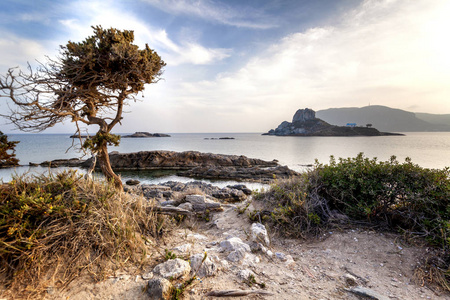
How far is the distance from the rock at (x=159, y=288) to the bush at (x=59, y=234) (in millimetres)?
672

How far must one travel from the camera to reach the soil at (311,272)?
2.74m

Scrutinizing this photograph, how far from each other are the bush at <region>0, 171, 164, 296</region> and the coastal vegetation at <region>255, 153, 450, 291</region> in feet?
11.9

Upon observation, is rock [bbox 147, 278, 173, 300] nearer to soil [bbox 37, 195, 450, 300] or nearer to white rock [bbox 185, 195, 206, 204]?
soil [bbox 37, 195, 450, 300]

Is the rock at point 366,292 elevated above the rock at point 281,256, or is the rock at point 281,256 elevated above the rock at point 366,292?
the rock at point 366,292

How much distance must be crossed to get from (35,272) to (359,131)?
429 feet

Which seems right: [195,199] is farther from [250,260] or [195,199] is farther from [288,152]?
[288,152]

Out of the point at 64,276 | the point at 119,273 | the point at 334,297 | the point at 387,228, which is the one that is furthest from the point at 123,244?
the point at 387,228

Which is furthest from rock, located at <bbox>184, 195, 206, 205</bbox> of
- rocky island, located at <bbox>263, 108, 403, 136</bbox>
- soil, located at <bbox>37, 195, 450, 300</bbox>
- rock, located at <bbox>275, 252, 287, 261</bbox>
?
rocky island, located at <bbox>263, 108, 403, 136</bbox>

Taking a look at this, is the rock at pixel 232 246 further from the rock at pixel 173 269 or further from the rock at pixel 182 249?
the rock at pixel 173 269

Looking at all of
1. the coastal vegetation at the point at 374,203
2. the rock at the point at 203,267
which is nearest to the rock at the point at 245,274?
the rock at the point at 203,267

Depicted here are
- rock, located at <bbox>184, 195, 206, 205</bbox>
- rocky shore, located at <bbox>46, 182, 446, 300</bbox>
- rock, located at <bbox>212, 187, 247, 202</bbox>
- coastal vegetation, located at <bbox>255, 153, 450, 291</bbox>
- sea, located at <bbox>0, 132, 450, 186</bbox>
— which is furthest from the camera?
sea, located at <bbox>0, 132, 450, 186</bbox>

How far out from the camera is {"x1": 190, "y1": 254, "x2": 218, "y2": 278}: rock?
3.10 metres

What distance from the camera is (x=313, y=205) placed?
17.1 ft

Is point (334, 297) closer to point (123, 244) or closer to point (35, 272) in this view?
point (123, 244)
